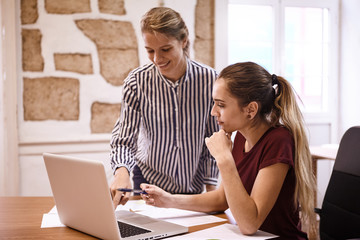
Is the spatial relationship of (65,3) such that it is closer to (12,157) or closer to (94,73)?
(94,73)

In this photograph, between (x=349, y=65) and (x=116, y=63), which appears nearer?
(x=116, y=63)

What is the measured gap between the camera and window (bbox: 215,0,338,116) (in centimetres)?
376

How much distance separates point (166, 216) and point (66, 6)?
206 centimetres

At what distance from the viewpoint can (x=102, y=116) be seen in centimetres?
321

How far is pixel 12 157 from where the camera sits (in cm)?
302

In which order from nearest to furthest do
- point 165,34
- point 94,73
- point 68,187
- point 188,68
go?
point 68,187
point 165,34
point 188,68
point 94,73

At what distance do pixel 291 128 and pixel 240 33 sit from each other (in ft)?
7.90

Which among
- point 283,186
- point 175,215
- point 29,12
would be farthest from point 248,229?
point 29,12

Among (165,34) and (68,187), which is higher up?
(165,34)

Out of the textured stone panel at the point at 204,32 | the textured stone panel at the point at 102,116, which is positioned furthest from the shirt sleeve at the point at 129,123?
the textured stone panel at the point at 204,32

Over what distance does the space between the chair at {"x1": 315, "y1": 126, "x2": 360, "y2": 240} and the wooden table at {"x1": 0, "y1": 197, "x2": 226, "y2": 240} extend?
1.51ft

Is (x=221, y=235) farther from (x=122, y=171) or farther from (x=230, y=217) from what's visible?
(x=122, y=171)

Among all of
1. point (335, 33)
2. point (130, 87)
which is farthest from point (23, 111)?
point (335, 33)

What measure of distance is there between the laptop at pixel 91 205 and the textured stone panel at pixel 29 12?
1.92 metres
